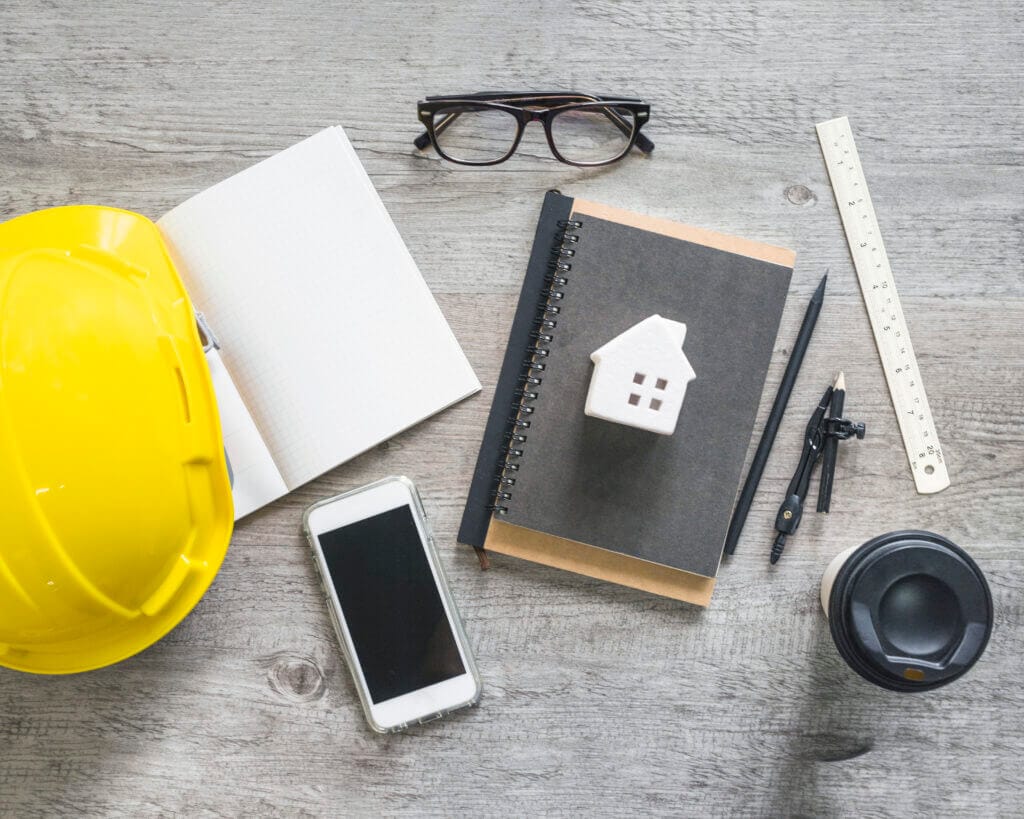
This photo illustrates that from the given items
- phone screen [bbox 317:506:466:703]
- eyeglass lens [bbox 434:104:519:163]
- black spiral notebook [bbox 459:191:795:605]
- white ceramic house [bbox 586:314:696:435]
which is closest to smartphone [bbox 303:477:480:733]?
phone screen [bbox 317:506:466:703]

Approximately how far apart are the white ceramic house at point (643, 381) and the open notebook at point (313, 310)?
0.16 metres

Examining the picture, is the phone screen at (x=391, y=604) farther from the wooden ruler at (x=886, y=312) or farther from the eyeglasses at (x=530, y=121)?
the wooden ruler at (x=886, y=312)

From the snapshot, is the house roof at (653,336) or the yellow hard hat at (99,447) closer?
the yellow hard hat at (99,447)

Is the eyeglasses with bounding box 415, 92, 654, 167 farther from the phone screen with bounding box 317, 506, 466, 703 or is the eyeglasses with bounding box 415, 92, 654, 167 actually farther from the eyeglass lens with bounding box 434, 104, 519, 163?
the phone screen with bounding box 317, 506, 466, 703

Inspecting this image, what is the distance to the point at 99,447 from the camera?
63 cm

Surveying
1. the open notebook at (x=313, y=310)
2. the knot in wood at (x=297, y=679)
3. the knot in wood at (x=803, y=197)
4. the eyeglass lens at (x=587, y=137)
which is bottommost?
the knot in wood at (x=297, y=679)

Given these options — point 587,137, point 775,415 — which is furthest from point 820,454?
point 587,137

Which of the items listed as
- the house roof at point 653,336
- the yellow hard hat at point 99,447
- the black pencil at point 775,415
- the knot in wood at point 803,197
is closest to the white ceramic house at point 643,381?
the house roof at point 653,336

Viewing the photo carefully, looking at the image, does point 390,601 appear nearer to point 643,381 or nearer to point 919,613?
point 643,381

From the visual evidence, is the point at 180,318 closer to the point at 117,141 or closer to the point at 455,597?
the point at 117,141

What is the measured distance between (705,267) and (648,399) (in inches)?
6.5

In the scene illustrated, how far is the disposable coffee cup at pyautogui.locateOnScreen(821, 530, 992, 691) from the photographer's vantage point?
70 cm

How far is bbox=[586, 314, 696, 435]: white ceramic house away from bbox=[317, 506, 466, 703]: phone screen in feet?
0.81

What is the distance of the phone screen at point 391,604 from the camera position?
2.61 ft
